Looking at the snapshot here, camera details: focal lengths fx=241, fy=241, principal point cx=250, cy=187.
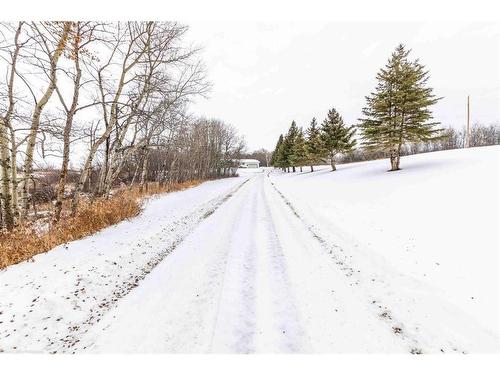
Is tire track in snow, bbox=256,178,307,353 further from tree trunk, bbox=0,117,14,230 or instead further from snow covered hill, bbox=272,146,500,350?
tree trunk, bbox=0,117,14,230

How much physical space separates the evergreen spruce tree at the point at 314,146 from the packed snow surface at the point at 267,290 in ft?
79.7

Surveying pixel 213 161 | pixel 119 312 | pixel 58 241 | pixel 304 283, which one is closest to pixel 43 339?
pixel 119 312

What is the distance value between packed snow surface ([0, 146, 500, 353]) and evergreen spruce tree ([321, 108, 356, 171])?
2266cm

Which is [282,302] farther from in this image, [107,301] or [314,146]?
[314,146]

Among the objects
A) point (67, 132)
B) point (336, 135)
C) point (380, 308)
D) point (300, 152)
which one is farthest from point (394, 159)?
point (300, 152)

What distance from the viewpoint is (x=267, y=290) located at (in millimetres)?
Answer: 3822

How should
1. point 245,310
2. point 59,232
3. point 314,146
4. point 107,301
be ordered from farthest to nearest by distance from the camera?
point 314,146
point 59,232
point 107,301
point 245,310

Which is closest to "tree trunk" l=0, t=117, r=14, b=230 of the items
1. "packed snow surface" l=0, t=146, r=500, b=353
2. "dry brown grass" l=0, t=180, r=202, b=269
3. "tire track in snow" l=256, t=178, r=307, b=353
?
"dry brown grass" l=0, t=180, r=202, b=269

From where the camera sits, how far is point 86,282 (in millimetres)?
4059

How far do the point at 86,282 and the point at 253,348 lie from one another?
314 centimetres

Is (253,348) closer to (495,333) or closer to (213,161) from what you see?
(495,333)

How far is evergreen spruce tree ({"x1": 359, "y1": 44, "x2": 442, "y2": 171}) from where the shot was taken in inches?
658

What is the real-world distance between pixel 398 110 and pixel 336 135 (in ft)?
39.3

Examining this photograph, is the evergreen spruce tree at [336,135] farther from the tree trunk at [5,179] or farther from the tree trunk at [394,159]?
the tree trunk at [5,179]
